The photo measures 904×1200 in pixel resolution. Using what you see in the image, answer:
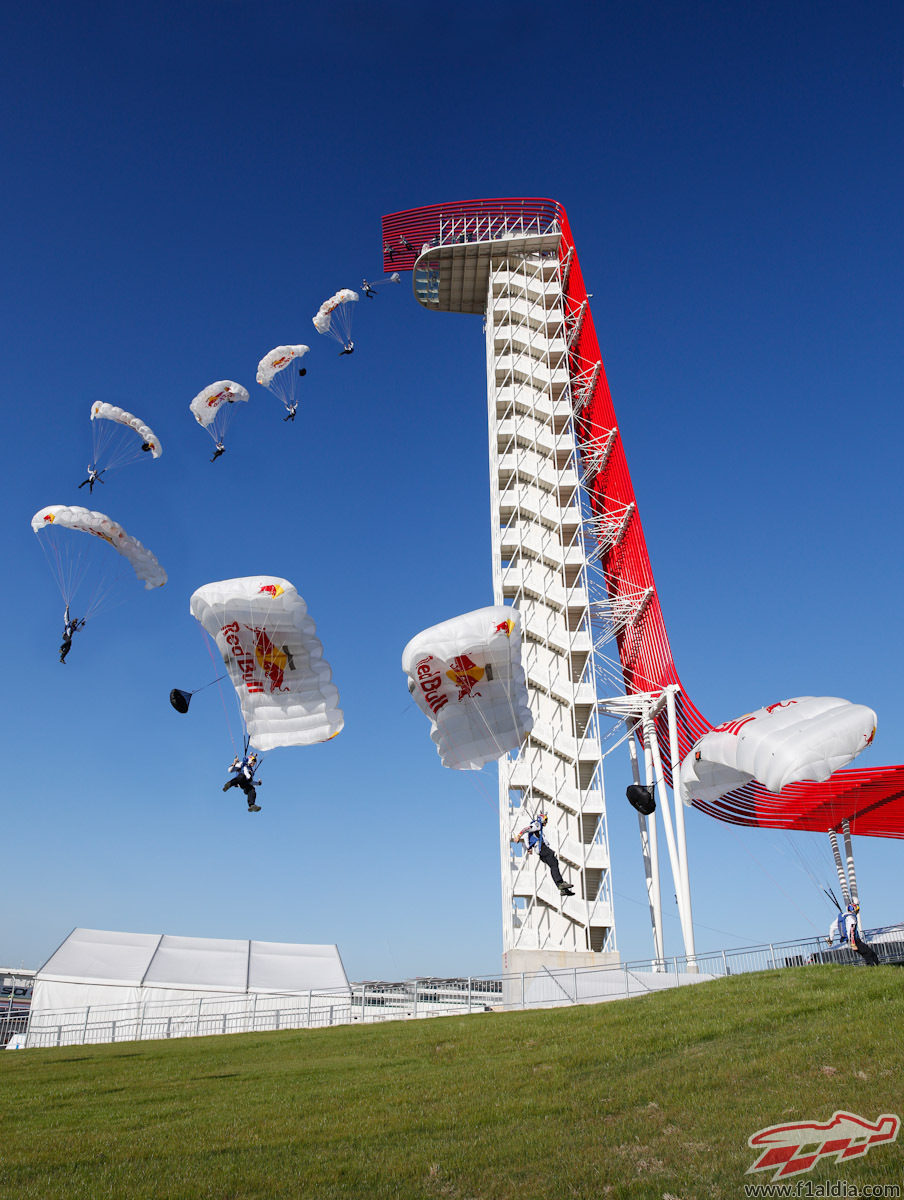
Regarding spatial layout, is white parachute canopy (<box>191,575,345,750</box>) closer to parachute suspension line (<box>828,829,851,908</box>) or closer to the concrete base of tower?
the concrete base of tower

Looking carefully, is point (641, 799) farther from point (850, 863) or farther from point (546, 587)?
point (546, 587)

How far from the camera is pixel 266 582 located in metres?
20.3

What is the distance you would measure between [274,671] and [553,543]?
20109 mm

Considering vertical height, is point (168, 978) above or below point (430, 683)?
below

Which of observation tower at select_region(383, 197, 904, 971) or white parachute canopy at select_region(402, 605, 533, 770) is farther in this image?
observation tower at select_region(383, 197, 904, 971)

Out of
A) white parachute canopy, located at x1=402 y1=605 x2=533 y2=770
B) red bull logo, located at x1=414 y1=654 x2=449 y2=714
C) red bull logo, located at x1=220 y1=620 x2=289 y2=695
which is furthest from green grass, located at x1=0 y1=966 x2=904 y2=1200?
red bull logo, located at x1=220 y1=620 x2=289 y2=695

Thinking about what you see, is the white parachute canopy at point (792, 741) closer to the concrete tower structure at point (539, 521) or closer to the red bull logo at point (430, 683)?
the red bull logo at point (430, 683)

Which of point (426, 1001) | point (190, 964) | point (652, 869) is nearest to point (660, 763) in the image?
point (652, 869)

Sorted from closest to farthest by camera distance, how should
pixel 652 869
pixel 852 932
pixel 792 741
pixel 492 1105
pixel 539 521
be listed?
→ pixel 492 1105 < pixel 792 741 < pixel 852 932 < pixel 652 869 < pixel 539 521

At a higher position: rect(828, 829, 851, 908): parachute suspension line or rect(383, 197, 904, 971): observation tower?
rect(383, 197, 904, 971): observation tower

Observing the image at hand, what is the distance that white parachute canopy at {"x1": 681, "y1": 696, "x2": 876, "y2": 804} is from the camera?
17.5 metres

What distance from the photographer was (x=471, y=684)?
2023 centimetres

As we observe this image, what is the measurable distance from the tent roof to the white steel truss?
354 inches

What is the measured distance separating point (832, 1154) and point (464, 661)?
42.4ft
